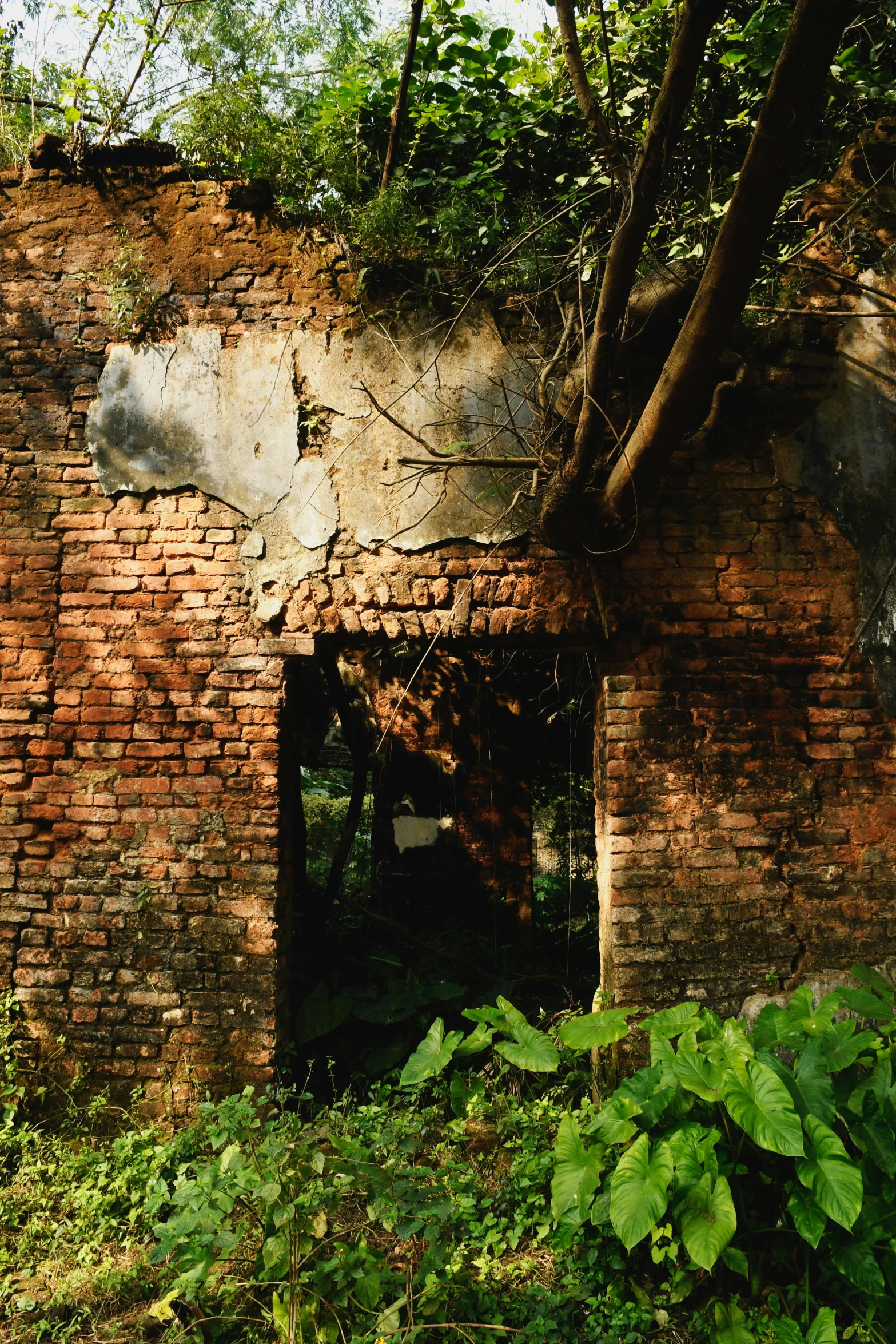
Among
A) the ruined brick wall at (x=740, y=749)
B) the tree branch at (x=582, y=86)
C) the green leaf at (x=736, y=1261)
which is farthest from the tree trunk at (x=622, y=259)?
the green leaf at (x=736, y=1261)

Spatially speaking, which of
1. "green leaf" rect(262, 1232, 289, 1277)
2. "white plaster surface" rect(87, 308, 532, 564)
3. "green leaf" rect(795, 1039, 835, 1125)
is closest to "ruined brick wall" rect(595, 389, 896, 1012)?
"green leaf" rect(795, 1039, 835, 1125)

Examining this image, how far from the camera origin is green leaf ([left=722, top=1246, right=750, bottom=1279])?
2.54 metres

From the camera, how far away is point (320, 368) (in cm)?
377

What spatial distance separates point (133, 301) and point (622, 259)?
2.28 meters

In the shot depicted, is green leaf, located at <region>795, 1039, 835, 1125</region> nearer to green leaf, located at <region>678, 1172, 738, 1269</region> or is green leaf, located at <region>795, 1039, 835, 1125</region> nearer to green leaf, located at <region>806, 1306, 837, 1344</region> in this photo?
green leaf, located at <region>678, 1172, 738, 1269</region>

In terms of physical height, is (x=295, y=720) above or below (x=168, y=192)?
below

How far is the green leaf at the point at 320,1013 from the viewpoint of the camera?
3.71m

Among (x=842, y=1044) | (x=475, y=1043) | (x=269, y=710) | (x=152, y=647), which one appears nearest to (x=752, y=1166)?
(x=842, y=1044)

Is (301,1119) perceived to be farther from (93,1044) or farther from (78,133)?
(78,133)

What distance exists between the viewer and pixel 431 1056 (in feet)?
10.6

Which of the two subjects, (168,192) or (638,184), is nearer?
(638,184)

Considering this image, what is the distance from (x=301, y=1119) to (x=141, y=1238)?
2.42 feet

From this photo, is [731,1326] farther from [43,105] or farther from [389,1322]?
[43,105]

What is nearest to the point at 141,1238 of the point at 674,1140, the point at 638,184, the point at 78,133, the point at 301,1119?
the point at 301,1119
